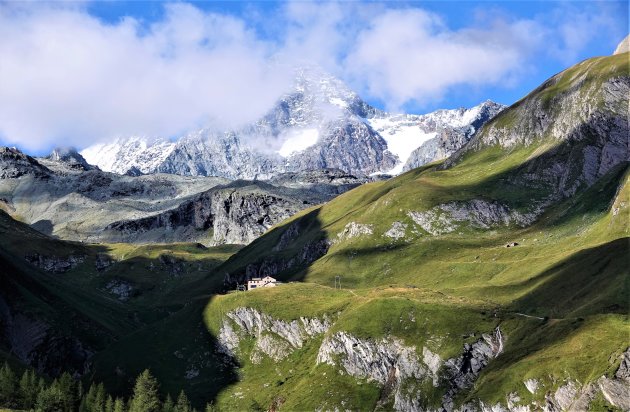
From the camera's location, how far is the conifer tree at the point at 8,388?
16350cm

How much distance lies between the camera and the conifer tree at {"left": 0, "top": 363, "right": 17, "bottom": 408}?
164 m

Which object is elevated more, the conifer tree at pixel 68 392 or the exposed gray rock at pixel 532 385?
the conifer tree at pixel 68 392

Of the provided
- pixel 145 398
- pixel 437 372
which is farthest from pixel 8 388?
pixel 437 372

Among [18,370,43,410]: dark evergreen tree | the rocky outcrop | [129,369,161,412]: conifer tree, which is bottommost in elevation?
the rocky outcrop

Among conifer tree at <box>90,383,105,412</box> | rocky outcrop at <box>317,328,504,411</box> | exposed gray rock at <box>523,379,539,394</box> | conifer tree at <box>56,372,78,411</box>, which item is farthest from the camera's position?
rocky outcrop at <box>317,328,504,411</box>

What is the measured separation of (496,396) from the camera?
551ft

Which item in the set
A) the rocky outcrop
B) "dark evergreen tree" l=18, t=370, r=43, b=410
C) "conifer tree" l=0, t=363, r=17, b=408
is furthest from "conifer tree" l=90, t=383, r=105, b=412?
the rocky outcrop

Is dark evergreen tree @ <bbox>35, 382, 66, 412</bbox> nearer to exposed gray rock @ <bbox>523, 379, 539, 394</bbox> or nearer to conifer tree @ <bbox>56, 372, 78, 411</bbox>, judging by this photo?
conifer tree @ <bbox>56, 372, 78, 411</bbox>

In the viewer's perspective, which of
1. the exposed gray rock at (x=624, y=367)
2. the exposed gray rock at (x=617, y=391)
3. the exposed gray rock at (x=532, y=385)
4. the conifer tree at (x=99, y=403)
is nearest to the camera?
the exposed gray rock at (x=617, y=391)

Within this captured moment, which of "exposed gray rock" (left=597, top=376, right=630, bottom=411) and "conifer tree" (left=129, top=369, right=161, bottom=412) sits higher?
"conifer tree" (left=129, top=369, right=161, bottom=412)

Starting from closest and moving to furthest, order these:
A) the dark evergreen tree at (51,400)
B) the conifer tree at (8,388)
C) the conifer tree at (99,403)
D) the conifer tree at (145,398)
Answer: the dark evergreen tree at (51,400), the conifer tree at (8,388), the conifer tree at (99,403), the conifer tree at (145,398)

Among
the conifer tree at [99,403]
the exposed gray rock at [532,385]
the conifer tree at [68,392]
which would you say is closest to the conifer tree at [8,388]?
the conifer tree at [68,392]

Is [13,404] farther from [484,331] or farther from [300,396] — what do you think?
[484,331]

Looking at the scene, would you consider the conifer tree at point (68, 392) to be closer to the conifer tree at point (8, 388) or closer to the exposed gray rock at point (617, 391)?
the conifer tree at point (8, 388)
